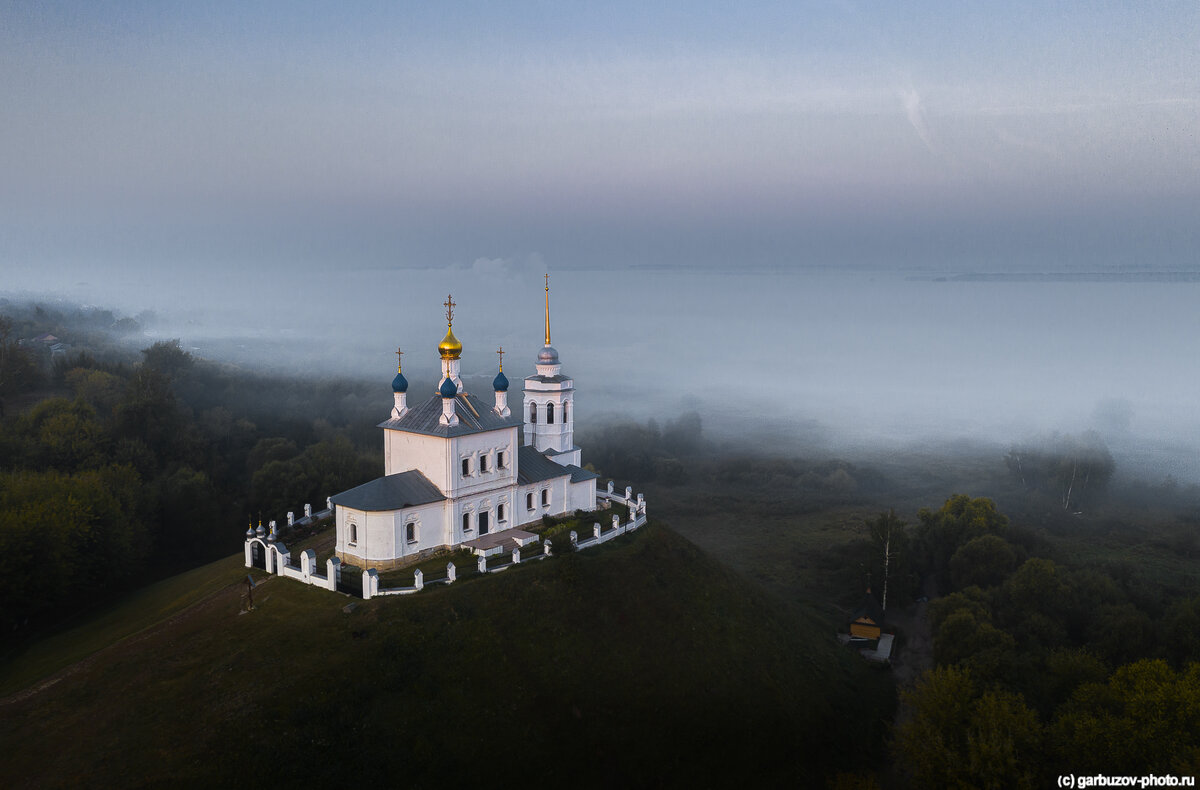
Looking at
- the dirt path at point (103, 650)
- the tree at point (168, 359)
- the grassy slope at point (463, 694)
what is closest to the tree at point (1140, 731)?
the grassy slope at point (463, 694)

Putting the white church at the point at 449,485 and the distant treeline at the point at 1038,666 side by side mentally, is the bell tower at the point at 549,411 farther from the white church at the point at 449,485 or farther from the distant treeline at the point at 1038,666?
the distant treeline at the point at 1038,666

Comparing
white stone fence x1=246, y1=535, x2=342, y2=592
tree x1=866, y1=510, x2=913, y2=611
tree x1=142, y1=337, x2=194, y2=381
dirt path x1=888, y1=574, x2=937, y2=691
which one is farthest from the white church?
tree x1=142, y1=337, x2=194, y2=381

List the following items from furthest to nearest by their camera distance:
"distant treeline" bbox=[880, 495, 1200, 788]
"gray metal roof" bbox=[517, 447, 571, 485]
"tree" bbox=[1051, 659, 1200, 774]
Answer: "gray metal roof" bbox=[517, 447, 571, 485], "distant treeline" bbox=[880, 495, 1200, 788], "tree" bbox=[1051, 659, 1200, 774]

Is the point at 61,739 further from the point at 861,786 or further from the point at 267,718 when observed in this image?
the point at 861,786

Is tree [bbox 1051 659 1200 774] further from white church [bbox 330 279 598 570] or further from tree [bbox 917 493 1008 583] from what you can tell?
tree [bbox 917 493 1008 583]

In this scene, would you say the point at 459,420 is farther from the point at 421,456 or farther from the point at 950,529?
the point at 950,529

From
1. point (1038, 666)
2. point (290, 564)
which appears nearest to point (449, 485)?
point (290, 564)
